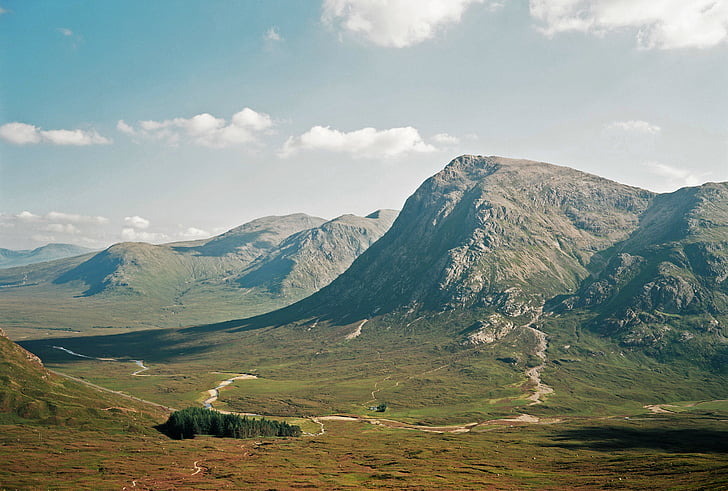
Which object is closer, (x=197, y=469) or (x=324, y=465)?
(x=197, y=469)

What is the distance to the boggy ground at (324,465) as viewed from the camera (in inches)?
5084

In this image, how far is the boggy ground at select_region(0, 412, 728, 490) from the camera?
129 m

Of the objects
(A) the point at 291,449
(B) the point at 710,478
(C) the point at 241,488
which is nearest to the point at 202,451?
(A) the point at 291,449

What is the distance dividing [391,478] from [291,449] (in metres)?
63.8

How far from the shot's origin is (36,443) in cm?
17000

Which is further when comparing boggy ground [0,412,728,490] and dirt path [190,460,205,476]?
dirt path [190,460,205,476]

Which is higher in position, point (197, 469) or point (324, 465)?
point (197, 469)

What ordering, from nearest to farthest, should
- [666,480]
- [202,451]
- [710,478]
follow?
[710,478], [666,480], [202,451]

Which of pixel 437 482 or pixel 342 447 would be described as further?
pixel 342 447

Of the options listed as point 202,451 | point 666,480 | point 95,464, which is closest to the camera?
point 666,480

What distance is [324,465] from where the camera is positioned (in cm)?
16150

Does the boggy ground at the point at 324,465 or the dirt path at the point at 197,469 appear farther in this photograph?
the dirt path at the point at 197,469

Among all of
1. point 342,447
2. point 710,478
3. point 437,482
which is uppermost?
point 710,478

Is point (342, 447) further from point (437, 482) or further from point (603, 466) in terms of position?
point (603, 466)
